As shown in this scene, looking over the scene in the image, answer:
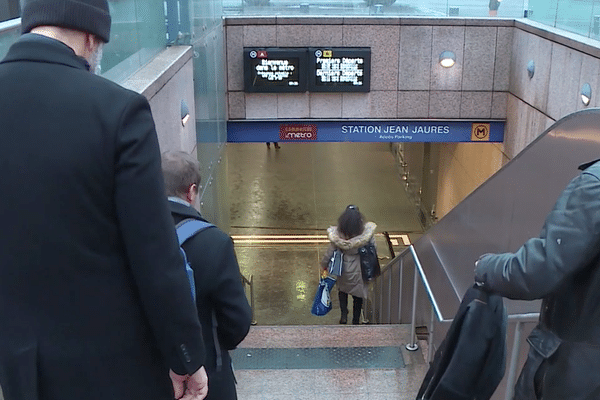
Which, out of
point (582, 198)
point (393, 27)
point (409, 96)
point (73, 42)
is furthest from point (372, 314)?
point (73, 42)

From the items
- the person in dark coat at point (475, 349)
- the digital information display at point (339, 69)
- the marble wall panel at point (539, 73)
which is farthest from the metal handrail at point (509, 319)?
the digital information display at point (339, 69)

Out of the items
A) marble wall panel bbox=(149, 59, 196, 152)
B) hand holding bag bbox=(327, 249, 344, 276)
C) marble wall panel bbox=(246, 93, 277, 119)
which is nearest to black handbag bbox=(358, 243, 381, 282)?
hand holding bag bbox=(327, 249, 344, 276)

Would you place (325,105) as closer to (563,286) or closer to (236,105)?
(236,105)

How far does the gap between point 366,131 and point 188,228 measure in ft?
27.6

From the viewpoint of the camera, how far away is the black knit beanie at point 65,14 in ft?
4.79

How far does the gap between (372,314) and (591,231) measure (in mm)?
7427

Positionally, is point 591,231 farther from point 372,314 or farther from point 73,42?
point 372,314

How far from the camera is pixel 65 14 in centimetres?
146

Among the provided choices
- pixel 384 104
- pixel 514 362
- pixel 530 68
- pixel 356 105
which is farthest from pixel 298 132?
pixel 514 362

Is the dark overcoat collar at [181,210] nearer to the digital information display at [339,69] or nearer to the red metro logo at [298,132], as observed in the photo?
the digital information display at [339,69]

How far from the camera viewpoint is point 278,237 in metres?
13.5

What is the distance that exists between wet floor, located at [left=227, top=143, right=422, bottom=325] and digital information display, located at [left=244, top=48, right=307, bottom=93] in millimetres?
3335

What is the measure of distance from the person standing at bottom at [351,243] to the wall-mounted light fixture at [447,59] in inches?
151

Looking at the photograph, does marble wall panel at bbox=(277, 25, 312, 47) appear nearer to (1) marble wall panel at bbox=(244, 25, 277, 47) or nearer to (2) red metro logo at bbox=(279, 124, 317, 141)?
(1) marble wall panel at bbox=(244, 25, 277, 47)
